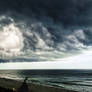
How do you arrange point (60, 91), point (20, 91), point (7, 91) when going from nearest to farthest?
point (20, 91) < point (7, 91) < point (60, 91)

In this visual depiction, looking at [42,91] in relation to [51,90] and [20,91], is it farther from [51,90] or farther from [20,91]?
[20,91]

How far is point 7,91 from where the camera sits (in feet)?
78.2

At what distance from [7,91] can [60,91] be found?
850cm

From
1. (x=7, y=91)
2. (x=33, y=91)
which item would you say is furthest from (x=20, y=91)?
(x=33, y=91)

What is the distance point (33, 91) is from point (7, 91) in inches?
245

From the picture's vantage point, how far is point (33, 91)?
95.9 feet

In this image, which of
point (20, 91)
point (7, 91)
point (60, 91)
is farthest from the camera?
point (60, 91)

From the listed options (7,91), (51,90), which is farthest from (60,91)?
(7,91)

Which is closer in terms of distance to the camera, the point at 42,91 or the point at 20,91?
the point at 20,91

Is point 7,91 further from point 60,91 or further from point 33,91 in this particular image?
point 60,91

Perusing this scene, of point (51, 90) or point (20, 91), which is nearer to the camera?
point (20, 91)

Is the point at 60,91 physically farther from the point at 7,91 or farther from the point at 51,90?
the point at 7,91

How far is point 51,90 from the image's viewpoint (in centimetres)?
3023

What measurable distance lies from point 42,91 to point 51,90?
1.41 m
